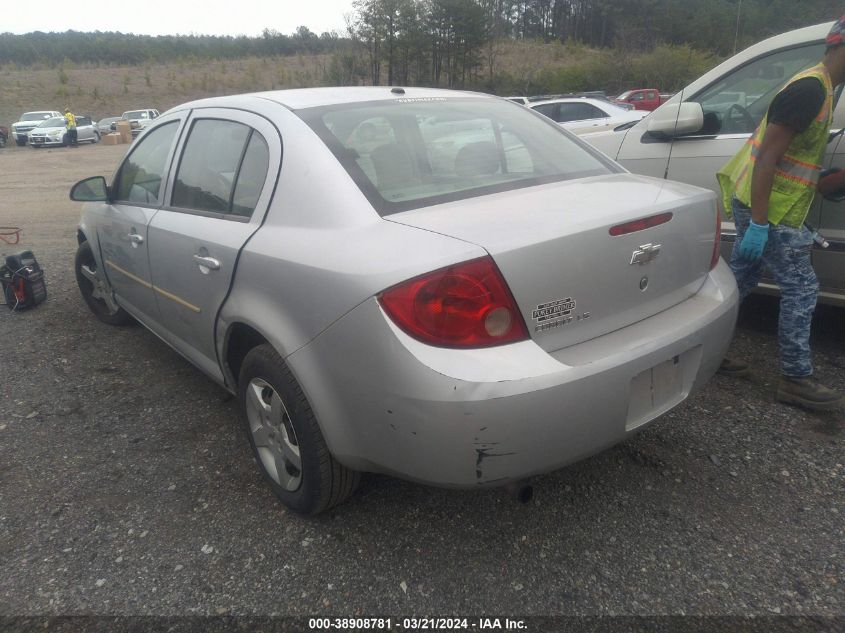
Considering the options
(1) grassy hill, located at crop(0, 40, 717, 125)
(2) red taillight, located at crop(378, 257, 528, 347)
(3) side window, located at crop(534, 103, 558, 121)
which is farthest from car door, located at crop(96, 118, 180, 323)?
(1) grassy hill, located at crop(0, 40, 717, 125)

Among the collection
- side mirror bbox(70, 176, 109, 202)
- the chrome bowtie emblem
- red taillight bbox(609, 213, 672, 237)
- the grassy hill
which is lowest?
side mirror bbox(70, 176, 109, 202)

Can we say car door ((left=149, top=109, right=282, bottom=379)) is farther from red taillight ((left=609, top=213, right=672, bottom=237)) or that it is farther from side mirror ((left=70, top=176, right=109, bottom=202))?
red taillight ((left=609, top=213, right=672, bottom=237))

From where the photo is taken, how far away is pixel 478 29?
43688 mm

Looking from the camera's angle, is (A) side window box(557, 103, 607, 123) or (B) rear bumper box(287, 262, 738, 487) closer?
(B) rear bumper box(287, 262, 738, 487)

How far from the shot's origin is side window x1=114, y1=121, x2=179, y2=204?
3225mm

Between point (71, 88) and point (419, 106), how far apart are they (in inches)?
2190

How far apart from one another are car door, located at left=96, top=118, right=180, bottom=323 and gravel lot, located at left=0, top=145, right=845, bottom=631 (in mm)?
688

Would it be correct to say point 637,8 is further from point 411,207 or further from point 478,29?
point 411,207

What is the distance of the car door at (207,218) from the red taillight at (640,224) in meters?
1.24

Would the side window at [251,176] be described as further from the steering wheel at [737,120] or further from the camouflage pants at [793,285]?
the steering wheel at [737,120]

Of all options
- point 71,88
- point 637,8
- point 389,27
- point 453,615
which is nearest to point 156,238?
point 453,615

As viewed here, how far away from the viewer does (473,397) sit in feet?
5.50

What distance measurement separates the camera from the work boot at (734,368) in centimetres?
332

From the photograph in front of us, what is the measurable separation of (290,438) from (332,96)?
4.85ft
